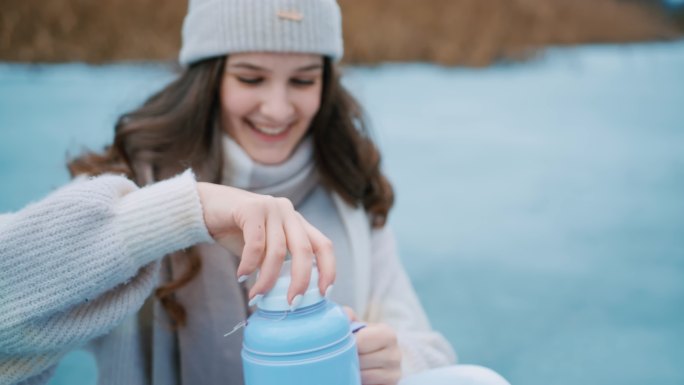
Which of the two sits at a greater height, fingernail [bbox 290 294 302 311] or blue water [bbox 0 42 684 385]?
fingernail [bbox 290 294 302 311]

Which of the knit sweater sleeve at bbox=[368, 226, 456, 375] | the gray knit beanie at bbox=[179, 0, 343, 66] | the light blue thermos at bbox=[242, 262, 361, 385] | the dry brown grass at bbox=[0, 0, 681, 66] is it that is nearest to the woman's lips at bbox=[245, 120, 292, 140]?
the gray knit beanie at bbox=[179, 0, 343, 66]

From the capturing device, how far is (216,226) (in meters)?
0.65

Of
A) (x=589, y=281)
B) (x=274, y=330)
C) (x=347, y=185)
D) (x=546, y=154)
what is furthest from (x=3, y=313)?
(x=546, y=154)

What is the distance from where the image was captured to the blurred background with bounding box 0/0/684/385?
1.87 meters

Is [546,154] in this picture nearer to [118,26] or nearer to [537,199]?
[537,199]

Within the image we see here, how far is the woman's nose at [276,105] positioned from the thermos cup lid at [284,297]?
436 mm

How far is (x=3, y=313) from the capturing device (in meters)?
0.62

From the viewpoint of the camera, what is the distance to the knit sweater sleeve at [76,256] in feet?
2.03

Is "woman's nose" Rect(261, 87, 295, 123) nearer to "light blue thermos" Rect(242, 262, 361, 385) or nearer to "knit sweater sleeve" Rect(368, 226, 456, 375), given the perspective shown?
"knit sweater sleeve" Rect(368, 226, 456, 375)

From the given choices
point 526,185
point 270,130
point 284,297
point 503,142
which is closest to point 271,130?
point 270,130

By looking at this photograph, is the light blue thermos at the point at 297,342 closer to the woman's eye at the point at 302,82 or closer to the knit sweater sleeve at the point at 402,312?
the knit sweater sleeve at the point at 402,312

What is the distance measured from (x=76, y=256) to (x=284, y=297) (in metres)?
0.21

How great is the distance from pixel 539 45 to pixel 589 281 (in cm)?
130

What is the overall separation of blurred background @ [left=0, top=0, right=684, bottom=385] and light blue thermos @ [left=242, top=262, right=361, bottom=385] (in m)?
0.69
